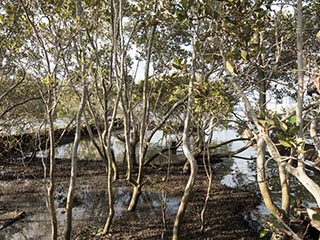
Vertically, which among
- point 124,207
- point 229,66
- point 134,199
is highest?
point 229,66

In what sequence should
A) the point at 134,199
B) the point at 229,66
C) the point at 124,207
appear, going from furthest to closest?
the point at 124,207
the point at 134,199
the point at 229,66

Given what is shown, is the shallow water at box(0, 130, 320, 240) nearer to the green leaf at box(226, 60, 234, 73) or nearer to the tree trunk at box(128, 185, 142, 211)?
the tree trunk at box(128, 185, 142, 211)

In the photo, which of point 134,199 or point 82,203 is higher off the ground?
point 134,199

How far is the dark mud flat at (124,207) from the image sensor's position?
4.99m

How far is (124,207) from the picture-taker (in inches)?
246

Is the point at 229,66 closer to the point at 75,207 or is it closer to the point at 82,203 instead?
the point at 75,207

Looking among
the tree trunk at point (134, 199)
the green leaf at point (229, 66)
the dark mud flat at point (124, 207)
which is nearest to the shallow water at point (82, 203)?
the dark mud flat at point (124, 207)

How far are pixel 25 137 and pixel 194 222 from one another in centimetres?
939

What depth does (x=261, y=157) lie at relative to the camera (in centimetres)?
418

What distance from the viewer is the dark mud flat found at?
4992 millimetres

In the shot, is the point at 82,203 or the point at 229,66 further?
the point at 82,203

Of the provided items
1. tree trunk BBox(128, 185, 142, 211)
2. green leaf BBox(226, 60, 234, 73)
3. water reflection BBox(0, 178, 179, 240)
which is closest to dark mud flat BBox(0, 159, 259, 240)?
water reflection BBox(0, 178, 179, 240)

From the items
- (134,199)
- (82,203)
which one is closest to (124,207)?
(134,199)

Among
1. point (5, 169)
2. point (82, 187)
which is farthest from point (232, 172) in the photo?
point (5, 169)
